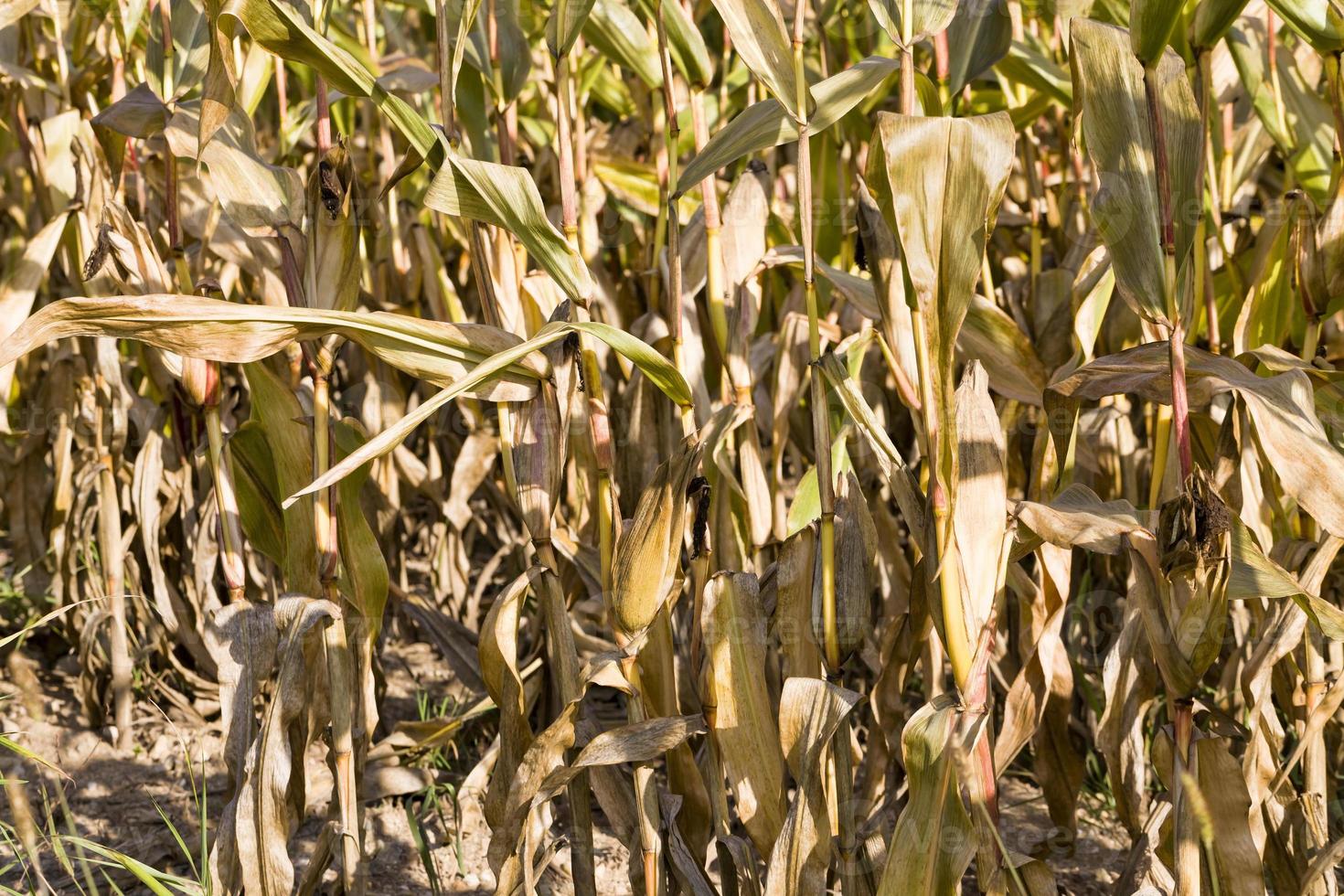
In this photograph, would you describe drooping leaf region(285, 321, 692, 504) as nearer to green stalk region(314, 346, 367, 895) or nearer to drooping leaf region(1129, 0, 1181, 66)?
green stalk region(314, 346, 367, 895)

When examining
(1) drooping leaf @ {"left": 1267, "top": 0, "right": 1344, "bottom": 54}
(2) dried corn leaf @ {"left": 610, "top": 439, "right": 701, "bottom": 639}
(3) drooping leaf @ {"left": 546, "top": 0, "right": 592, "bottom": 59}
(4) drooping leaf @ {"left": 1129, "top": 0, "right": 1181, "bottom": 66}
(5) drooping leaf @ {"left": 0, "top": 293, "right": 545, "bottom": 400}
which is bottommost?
(2) dried corn leaf @ {"left": 610, "top": 439, "right": 701, "bottom": 639}

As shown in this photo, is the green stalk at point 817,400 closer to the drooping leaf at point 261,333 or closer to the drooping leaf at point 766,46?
the drooping leaf at point 766,46

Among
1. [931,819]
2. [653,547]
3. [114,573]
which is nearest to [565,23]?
[653,547]

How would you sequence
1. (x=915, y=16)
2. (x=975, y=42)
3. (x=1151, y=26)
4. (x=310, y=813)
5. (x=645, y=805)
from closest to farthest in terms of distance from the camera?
(x=1151, y=26)
(x=915, y=16)
(x=645, y=805)
(x=975, y=42)
(x=310, y=813)

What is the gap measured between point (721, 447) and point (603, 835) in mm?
566

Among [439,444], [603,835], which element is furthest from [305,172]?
[603,835]

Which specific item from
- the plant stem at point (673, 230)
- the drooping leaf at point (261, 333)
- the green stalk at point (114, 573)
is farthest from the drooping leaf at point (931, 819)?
the green stalk at point (114, 573)

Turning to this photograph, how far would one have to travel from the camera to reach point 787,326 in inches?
55.8

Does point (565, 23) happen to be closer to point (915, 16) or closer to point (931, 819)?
point (915, 16)

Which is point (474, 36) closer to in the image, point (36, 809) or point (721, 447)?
point (721, 447)

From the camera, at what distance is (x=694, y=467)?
3.19 feet

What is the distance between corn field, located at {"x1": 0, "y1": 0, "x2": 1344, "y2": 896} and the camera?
913 millimetres

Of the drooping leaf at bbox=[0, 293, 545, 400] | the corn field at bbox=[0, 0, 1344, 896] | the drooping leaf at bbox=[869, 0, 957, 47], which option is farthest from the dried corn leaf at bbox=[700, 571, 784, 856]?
the drooping leaf at bbox=[869, 0, 957, 47]

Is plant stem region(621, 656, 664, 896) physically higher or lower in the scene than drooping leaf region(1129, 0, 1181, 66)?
lower
